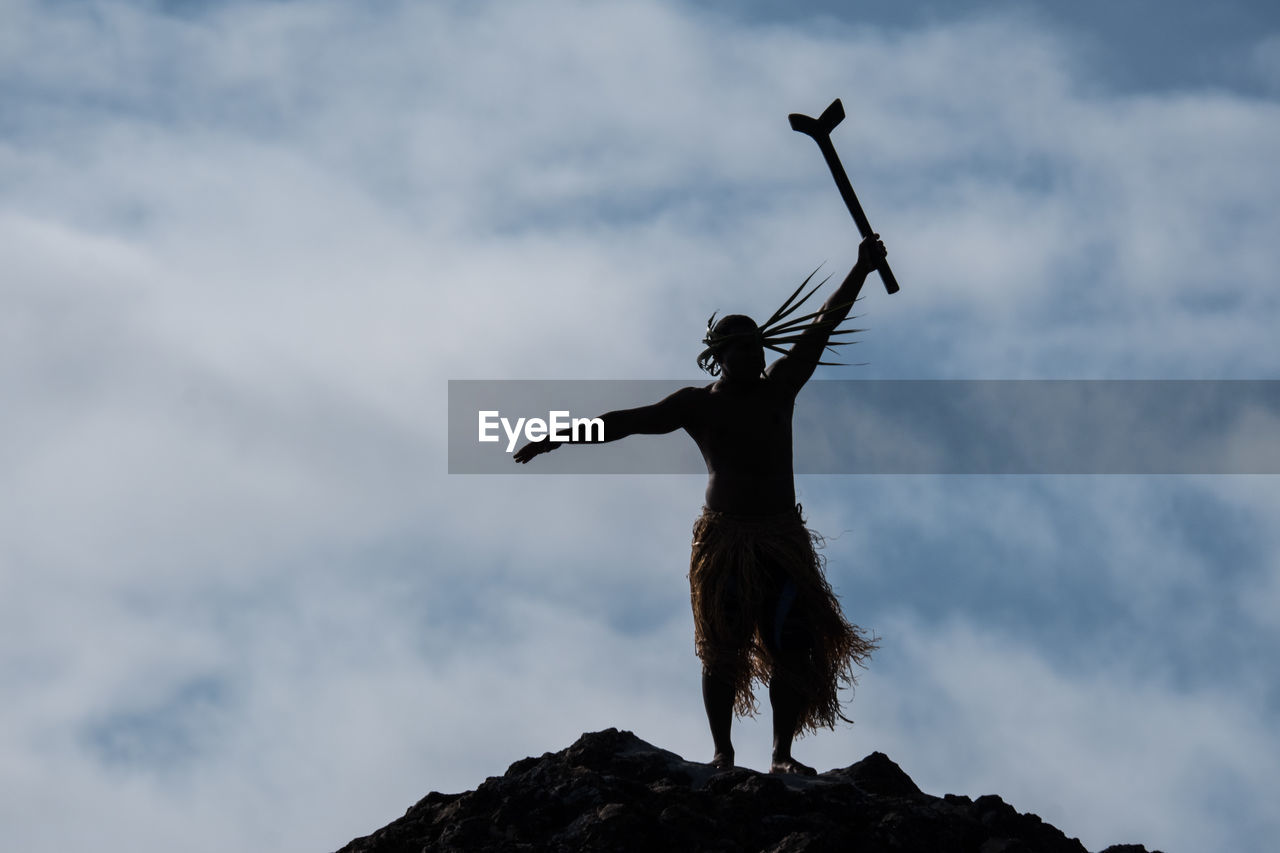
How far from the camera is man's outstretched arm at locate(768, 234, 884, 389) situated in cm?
814

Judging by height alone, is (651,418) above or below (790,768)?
above

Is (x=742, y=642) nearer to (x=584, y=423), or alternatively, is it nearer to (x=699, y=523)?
(x=699, y=523)

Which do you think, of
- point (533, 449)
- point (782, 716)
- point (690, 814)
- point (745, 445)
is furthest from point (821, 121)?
point (690, 814)

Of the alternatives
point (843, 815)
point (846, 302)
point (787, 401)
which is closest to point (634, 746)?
point (843, 815)

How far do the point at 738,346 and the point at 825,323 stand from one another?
21.4 inches

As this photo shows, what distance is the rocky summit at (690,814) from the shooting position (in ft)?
22.0

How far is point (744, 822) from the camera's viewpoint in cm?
688

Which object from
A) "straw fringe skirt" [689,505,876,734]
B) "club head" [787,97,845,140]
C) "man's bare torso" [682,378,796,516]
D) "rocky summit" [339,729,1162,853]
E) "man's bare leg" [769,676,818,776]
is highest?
"club head" [787,97,845,140]

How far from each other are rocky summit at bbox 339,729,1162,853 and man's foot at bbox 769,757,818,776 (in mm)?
123

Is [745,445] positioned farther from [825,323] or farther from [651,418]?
[825,323]

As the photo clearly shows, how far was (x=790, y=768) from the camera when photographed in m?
7.71

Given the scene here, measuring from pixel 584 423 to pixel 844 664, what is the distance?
1898mm

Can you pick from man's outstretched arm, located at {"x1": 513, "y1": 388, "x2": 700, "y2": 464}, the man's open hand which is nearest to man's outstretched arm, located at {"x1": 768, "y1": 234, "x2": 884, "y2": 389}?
man's outstretched arm, located at {"x1": 513, "y1": 388, "x2": 700, "y2": 464}

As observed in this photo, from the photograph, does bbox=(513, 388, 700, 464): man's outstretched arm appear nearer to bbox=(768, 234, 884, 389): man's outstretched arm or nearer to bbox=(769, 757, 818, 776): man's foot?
bbox=(768, 234, 884, 389): man's outstretched arm
